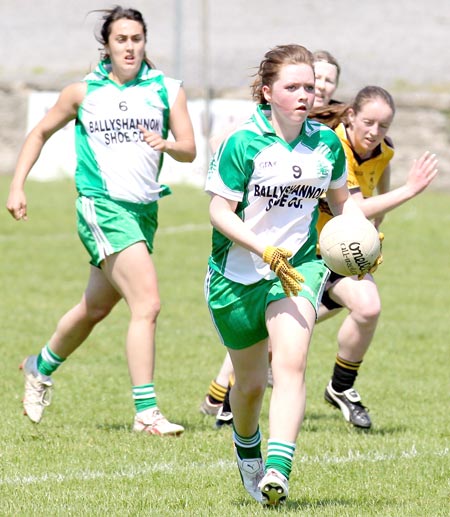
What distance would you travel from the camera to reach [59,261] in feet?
45.1

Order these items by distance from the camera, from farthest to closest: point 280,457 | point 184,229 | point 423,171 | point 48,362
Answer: point 184,229, point 48,362, point 423,171, point 280,457

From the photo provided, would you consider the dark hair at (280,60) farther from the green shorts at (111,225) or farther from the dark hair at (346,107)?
the green shorts at (111,225)

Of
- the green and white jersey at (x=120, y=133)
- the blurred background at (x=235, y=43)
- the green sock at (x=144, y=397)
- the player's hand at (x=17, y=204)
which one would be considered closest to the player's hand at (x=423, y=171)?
the green and white jersey at (x=120, y=133)

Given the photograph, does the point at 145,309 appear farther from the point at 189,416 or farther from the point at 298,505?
the point at 298,505

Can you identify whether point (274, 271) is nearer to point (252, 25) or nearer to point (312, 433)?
point (312, 433)

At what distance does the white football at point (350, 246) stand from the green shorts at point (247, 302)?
0.11 meters

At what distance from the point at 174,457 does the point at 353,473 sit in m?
0.90

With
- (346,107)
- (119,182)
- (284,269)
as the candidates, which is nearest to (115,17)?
(119,182)

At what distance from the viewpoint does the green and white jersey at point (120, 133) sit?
22.9ft

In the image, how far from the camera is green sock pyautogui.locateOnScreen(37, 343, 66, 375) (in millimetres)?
7145

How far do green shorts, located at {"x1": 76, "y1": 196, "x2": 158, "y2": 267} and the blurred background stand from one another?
43.2ft

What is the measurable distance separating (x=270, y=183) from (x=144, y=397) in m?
2.03

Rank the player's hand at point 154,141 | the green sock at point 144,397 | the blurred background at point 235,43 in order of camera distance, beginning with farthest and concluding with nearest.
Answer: the blurred background at point 235,43 → the green sock at point 144,397 → the player's hand at point 154,141

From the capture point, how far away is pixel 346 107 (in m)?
6.94
